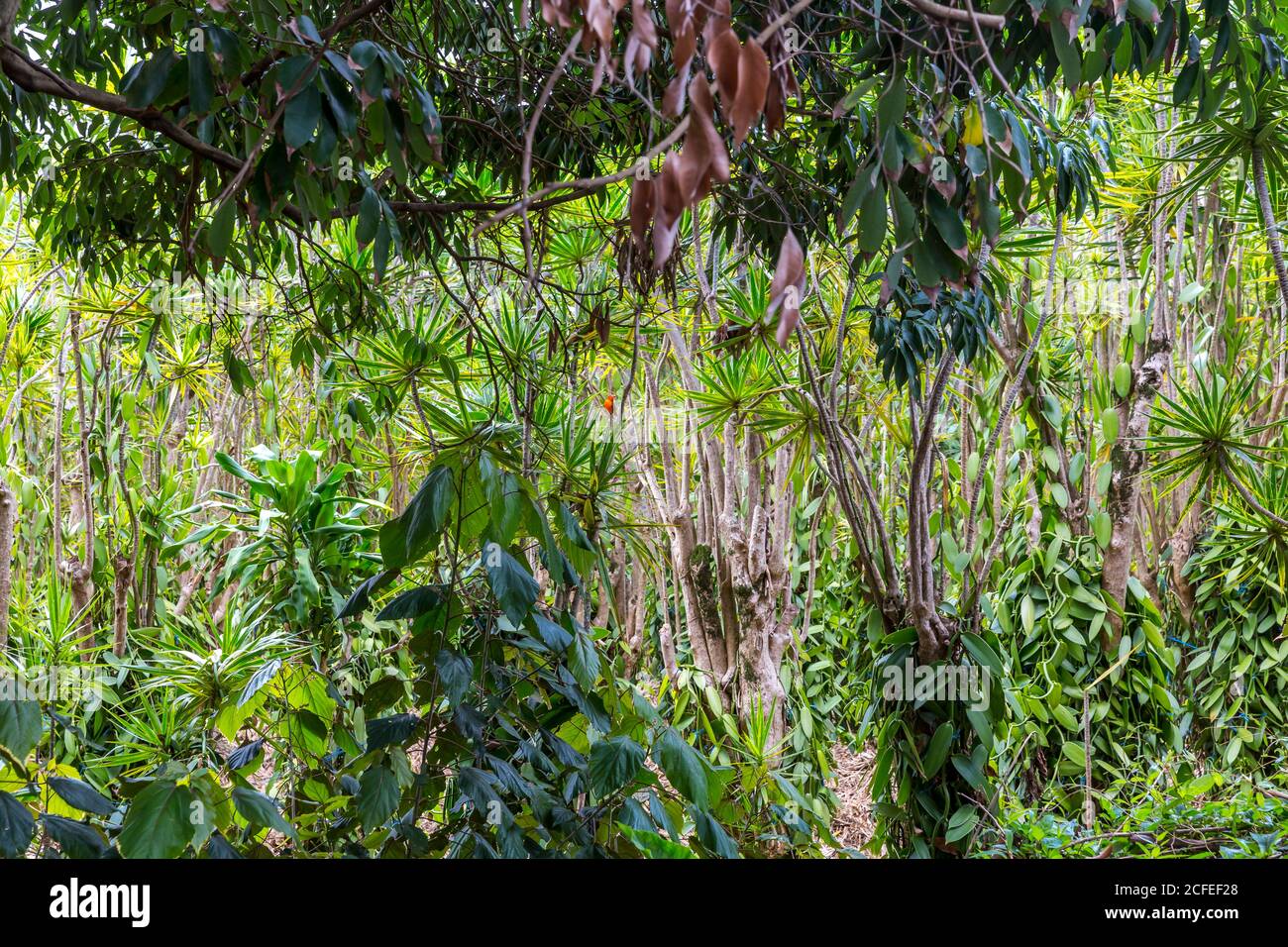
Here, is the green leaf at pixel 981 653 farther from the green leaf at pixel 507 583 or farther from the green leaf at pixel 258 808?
the green leaf at pixel 258 808

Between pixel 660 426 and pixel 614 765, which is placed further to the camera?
pixel 660 426

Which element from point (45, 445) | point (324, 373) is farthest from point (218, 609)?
point (324, 373)

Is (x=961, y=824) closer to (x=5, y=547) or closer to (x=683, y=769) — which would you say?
(x=683, y=769)

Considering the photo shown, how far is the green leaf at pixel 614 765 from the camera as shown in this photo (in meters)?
1.44

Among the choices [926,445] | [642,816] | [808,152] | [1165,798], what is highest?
[808,152]

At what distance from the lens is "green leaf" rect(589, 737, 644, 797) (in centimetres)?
144

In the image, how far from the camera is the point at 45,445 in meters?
5.71

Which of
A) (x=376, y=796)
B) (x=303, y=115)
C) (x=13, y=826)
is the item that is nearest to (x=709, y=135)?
(x=303, y=115)

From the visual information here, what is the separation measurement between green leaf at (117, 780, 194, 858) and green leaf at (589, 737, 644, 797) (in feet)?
1.87

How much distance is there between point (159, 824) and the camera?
104 cm

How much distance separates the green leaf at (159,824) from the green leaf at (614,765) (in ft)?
1.87

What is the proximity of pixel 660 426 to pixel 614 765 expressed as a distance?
2.39m
